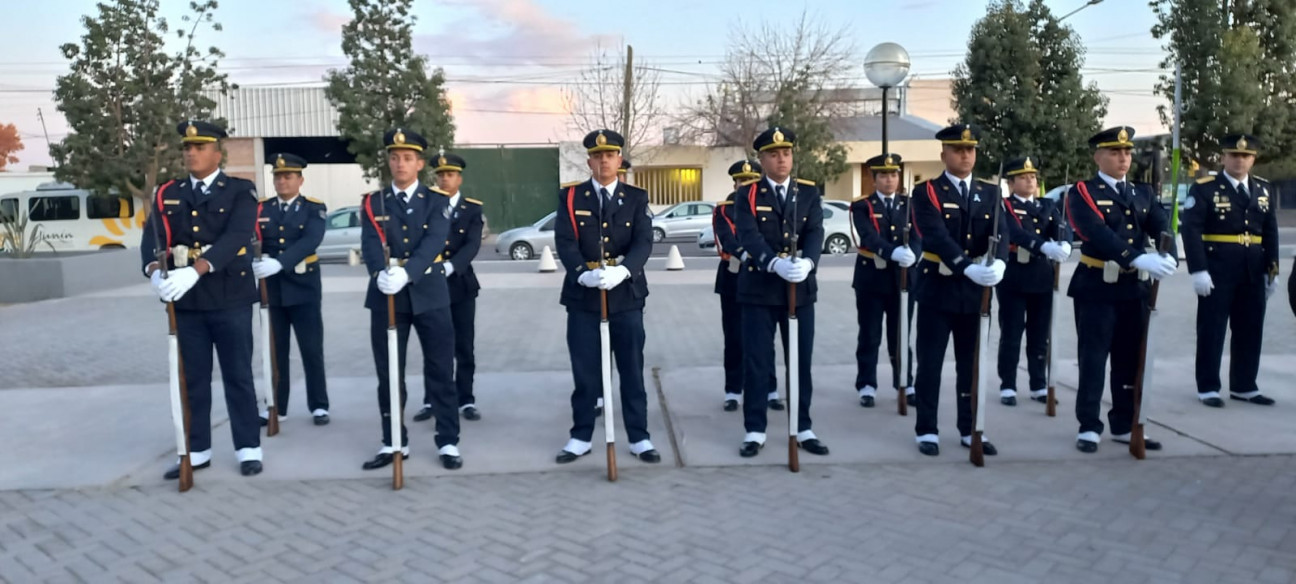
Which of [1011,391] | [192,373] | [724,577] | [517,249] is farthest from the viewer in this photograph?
[517,249]

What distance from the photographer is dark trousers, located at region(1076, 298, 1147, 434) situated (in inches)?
237

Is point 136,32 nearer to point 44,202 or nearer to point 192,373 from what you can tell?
point 44,202

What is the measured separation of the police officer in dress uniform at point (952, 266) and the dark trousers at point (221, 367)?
4049 millimetres

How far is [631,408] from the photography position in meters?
5.96

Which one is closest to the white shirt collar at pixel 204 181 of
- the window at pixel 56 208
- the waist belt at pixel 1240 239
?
the waist belt at pixel 1240 239

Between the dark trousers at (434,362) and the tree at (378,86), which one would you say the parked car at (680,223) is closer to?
the tree at (378,86)

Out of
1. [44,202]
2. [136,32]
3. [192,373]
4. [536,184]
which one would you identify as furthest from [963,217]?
[536,184]

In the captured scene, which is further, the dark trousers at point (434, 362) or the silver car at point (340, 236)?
the silver car at point (340, 236)

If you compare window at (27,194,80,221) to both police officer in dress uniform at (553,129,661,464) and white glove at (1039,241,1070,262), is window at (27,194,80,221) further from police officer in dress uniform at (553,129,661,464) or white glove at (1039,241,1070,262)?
white glove at (1039,241,1070,262)

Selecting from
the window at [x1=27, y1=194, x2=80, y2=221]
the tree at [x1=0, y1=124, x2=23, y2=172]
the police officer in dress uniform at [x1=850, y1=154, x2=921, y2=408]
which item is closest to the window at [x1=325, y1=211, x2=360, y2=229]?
the window at [x1=27, y1=194, x2=80, y2=221]

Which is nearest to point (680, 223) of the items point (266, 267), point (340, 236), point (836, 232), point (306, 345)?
point (836, 232)

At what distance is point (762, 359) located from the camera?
19.7 ft

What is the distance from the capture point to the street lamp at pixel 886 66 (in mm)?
10719

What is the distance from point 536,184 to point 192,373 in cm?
3262
